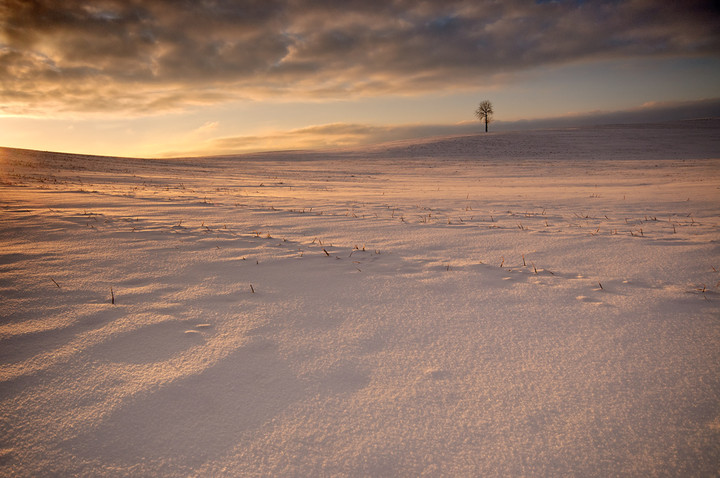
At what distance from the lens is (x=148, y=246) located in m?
3.98

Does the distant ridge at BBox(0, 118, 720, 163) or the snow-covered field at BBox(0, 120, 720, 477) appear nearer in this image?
the snow-covered field at BBox(0, 120, 720, 477)

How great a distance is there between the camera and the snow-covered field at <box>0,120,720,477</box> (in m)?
1.33

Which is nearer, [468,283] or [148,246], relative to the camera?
[468,283]

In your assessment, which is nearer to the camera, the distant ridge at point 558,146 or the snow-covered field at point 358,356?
the snow-covered field at point 358,356

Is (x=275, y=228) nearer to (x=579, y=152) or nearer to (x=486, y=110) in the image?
(x=579, y=152)

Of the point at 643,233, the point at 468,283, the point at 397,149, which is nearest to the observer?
the point at 468,283

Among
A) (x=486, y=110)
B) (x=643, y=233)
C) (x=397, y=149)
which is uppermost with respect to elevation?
(x=486, y=110)

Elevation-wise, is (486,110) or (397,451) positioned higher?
(486,110)

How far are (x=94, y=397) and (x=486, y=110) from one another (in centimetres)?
7510

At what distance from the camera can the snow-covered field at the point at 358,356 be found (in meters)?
1.33

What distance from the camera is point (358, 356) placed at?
1.92m

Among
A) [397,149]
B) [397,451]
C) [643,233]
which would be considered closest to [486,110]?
[397,149]

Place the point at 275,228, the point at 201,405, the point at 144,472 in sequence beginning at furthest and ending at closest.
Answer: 1. the point at 275,228
2. the point at 201,405
3. the point at 144,472

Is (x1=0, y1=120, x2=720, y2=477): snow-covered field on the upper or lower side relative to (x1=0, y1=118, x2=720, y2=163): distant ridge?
lower
